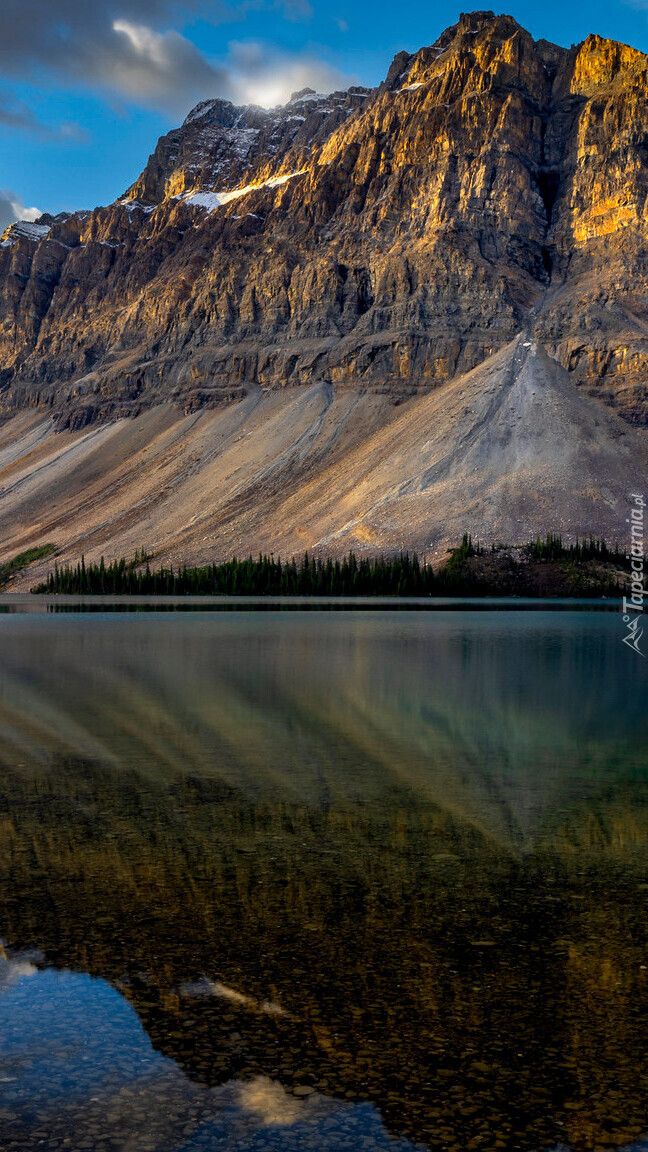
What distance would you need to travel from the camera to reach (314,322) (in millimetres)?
199625

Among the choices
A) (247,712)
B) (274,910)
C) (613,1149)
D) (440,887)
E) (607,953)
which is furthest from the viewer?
(247,712)

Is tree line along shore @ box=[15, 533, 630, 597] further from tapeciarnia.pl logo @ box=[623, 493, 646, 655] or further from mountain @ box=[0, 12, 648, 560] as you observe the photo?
mountain @ box=[0, 12, 648, 560]

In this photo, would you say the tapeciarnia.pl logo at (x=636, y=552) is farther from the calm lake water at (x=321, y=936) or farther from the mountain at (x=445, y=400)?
the calm lake water at (x=321, y=936)

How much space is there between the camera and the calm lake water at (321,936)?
6.52 m

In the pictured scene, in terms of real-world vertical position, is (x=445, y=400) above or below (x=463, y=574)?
above

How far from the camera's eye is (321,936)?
9.29m

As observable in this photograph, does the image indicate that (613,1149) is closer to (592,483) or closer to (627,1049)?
(627,1049)

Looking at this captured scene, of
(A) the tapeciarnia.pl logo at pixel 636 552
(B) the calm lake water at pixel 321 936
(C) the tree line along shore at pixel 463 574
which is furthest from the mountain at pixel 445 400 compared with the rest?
Answer: (B) the calm lake water at pixel 321 936

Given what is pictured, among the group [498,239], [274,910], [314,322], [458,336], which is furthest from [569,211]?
[274,910]

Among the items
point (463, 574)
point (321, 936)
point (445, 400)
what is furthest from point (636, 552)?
point (321, 936)

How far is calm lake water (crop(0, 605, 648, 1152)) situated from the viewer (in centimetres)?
652

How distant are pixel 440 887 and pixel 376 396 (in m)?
173

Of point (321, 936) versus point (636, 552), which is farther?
point (636, 552)

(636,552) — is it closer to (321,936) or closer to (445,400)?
(445,400)
